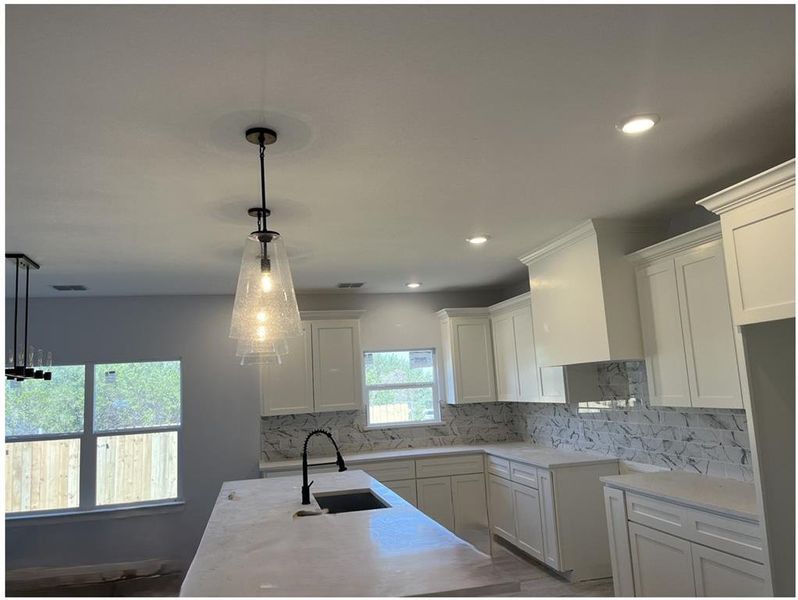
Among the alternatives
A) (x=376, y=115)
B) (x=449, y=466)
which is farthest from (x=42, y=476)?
(x=376, y=115)

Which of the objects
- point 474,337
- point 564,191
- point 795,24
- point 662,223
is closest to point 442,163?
point 564,191

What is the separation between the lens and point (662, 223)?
12.3 feet

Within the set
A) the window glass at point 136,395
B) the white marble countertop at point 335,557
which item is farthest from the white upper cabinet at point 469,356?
the white marble countertop at point 335,557

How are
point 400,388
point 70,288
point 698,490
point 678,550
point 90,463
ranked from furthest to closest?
1. point 400,388
2. point 90,463
3. point 70,288
4. point 698,490
5. point 678,550

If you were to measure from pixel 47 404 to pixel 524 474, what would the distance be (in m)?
4.32

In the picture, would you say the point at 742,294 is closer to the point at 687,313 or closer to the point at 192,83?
the point at 687,313

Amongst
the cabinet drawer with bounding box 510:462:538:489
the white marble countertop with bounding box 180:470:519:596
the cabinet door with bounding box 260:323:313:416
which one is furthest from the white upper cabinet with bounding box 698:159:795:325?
the cabinet door with bounding box 260:323:313:416

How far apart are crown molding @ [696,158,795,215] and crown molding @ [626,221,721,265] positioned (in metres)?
0.50

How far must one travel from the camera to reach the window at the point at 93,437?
530 centimetres

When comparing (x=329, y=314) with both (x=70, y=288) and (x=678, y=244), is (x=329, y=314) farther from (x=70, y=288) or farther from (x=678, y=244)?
(x=678, y=244)

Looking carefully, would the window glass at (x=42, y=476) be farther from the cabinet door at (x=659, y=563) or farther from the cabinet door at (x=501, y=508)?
the cabinet door at (x=659, y=563)

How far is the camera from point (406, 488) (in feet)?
17.5

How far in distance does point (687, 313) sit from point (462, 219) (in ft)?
4.50

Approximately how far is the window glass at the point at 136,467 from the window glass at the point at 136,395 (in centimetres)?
13
